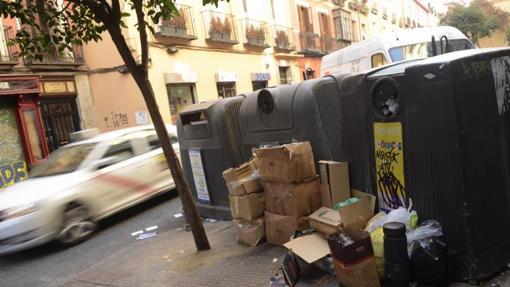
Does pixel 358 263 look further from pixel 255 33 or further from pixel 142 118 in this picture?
pixel 255 33

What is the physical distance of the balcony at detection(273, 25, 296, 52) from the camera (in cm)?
2202

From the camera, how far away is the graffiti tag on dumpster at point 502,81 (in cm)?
327

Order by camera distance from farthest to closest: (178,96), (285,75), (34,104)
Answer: (285,75) < (178,96) < (34,104)

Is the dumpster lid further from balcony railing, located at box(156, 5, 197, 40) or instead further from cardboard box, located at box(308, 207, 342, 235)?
balcony railing, located at box(156, 5, 197, 40)

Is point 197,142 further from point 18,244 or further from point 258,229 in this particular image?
point 18,244

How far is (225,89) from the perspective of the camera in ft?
62.2

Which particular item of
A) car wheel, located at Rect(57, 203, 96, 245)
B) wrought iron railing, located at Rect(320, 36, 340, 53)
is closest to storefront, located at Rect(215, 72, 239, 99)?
wrought iron railing, located at Rect(320, 36, 340, 53)

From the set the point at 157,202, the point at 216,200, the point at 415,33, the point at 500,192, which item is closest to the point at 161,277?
the point at 216,200

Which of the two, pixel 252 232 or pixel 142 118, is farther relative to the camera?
pixel 142 118

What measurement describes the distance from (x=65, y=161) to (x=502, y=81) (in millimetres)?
6426

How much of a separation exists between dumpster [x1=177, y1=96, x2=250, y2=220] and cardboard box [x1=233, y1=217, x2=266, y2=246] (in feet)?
3.64

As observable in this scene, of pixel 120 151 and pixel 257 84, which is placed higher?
pixel 257 84

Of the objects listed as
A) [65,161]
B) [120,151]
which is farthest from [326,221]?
[65,161]

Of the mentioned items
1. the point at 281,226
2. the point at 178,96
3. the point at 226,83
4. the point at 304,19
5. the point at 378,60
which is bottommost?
the point at 281,226
